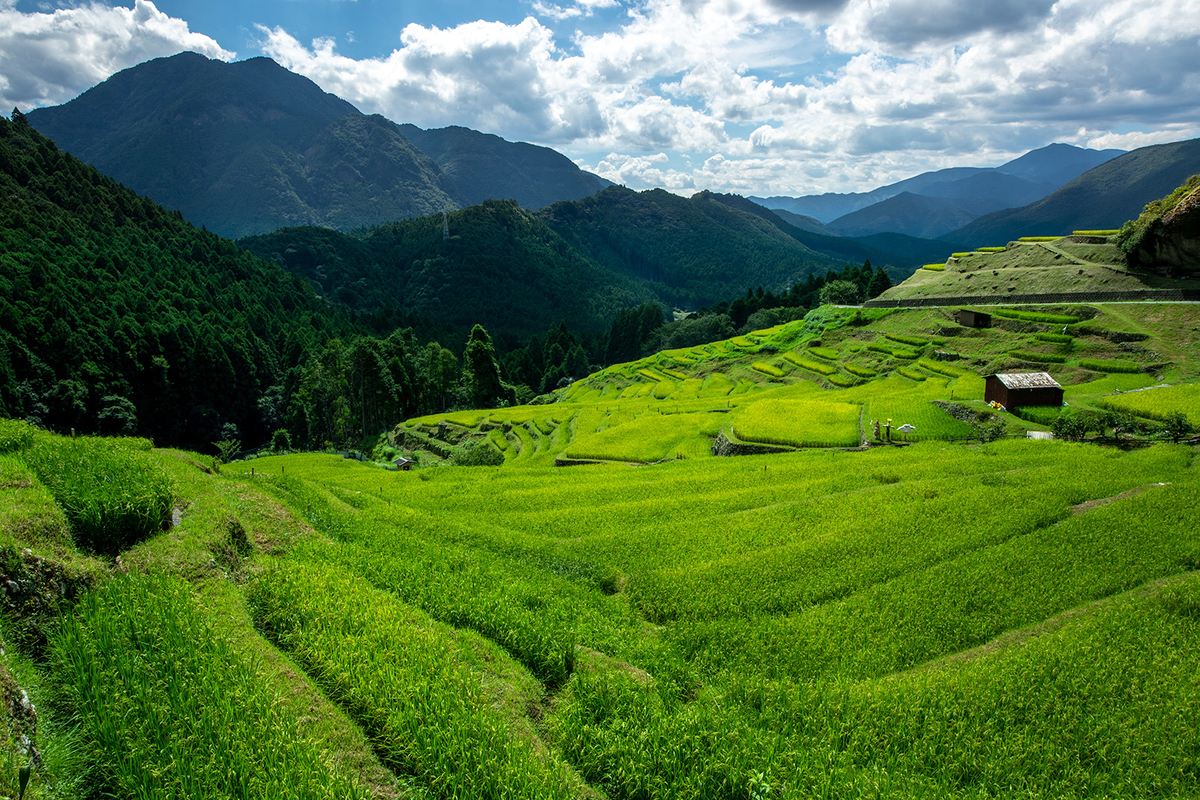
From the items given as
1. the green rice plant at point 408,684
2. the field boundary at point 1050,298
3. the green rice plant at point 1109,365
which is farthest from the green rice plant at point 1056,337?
the green rice plant at point 408,684

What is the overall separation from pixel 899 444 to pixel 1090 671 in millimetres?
22251

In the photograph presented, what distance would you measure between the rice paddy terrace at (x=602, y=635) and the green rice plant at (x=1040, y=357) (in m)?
23.7

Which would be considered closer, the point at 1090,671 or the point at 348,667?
the point at 348,667

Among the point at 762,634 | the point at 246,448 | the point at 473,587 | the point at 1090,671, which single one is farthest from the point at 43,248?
the point at 1090,671

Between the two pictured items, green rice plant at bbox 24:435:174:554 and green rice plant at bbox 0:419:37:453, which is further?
green rice plant at bbox 0:419:37:453

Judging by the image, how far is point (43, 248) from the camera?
3246 inches

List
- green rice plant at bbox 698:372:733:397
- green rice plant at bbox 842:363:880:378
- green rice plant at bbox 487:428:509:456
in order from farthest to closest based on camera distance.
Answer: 1. green rice plant at bbox 698:372:733:397
2. green rice plant at bbox 842:363:880:378
3. green rice plant at bbox 487:428:509:456

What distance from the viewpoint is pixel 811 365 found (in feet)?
196

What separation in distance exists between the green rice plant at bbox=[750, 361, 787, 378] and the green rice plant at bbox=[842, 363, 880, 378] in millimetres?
6807

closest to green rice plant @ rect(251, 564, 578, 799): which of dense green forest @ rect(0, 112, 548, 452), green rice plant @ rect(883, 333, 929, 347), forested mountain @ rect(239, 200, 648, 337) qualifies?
green rice plant @ rect(883, 333, 929, 347)

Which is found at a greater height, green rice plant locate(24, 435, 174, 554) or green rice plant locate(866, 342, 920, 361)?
green rice plant locate(24, 435, 174, 554)

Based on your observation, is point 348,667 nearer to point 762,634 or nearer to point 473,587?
point 473,587

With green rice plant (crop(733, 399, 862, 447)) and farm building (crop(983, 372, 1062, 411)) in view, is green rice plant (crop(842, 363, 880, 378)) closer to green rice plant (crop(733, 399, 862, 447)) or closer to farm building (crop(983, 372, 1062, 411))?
green rice plant (crop(733, 399, 862, 447))

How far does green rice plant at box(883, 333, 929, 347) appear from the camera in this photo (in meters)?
56.3
